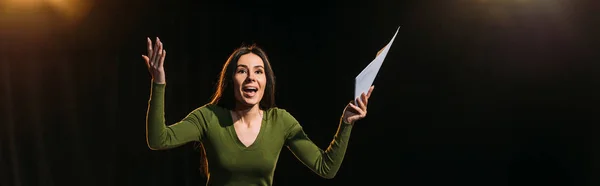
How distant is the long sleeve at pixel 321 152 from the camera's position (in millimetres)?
1614

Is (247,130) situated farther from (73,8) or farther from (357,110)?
(73,8)

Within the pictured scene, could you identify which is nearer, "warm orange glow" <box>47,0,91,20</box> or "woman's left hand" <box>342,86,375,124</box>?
"woman's left hand" <box>342,86,375,124</box>

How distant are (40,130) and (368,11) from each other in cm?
151

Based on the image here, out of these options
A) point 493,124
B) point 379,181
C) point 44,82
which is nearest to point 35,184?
point 44,82

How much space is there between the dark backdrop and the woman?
118cm

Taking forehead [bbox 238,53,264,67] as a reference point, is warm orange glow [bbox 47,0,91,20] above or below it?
above

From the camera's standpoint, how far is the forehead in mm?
1614

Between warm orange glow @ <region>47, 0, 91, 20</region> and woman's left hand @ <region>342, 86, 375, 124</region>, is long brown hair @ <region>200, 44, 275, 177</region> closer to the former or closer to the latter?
woman's left hand @ <region>342, 86, 375, 124</region>

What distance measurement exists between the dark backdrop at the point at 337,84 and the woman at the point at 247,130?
3.86 feet

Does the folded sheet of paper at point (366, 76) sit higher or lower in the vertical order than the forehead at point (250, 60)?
lower

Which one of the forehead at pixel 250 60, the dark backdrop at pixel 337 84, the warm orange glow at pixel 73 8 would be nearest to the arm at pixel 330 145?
the forehead at pixel 250 60

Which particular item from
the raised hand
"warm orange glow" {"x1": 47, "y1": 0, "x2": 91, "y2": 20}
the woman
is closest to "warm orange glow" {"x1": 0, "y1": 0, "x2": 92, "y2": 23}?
"warm orange glow" {"x1": 47, "y1": 0, "x2": 91, "y2": 20}

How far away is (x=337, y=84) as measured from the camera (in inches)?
113

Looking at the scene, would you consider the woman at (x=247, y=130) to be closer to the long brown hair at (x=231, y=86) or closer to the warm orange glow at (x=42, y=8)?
the long brown hair at (x=231, y=86)
